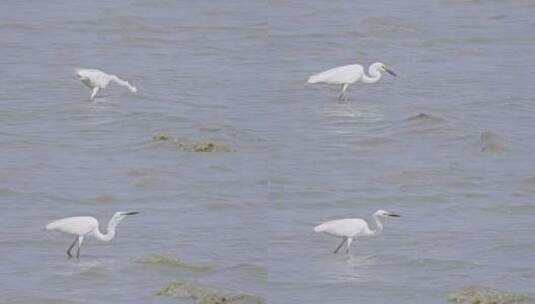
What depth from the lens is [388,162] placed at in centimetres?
1491

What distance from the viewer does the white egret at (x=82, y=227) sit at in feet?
40.9

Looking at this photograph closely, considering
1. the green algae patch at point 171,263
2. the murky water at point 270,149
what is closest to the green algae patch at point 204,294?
the murky water at point 270,149

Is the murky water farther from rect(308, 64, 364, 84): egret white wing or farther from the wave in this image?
rect(308, 64, 364, 84): egret white wing

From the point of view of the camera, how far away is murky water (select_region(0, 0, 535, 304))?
11727mm

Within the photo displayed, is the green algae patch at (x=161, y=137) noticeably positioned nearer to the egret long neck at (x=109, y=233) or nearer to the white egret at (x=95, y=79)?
the white egret at (x=95, y=79)

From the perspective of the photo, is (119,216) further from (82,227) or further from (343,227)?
(343,227)

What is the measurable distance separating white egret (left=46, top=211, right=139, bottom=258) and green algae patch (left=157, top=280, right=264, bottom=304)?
5.39 ft

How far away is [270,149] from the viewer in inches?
601

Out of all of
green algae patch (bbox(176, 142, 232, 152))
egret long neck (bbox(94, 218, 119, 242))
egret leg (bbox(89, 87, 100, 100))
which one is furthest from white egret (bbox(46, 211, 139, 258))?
egret leg (bbox(89, 87, 100, 100))

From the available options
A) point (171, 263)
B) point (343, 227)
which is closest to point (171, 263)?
point (171, 263)

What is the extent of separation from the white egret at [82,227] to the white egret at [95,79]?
4.70 metres

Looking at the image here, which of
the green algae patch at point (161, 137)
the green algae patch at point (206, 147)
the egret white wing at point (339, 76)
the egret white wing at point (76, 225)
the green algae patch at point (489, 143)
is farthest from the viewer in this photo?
the egret white wing at point (339, 76)

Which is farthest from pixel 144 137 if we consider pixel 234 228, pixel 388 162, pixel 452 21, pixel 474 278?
pixel 452 21

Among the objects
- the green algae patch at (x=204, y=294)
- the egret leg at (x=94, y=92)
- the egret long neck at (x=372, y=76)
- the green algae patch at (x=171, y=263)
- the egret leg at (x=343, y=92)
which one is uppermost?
the egret long neck at (x=372, y=76)
